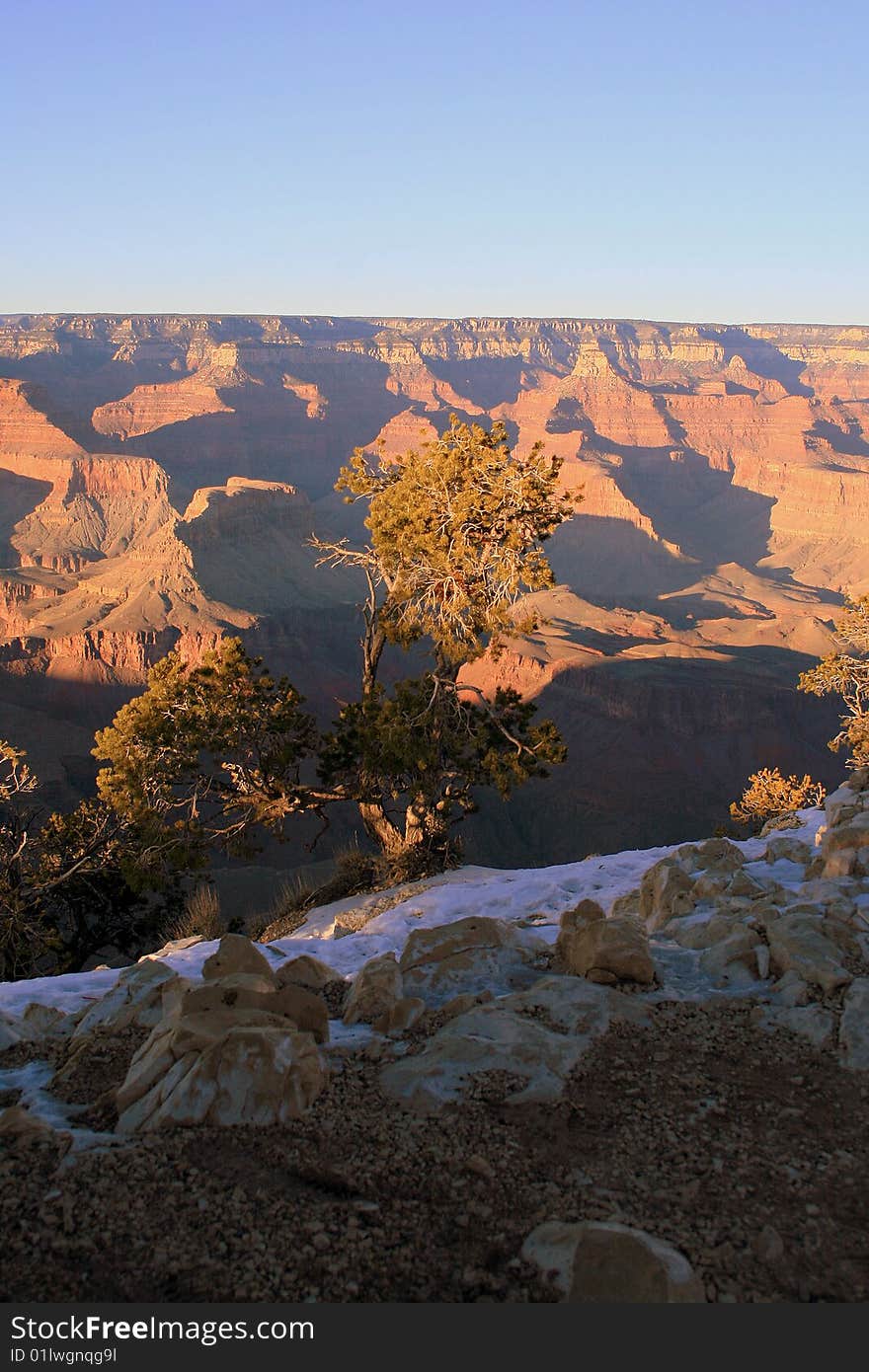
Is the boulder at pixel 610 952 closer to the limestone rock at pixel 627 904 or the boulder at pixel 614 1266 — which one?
the limestone rock at pixel 627 904

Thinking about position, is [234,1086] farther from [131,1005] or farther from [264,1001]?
[131,1005]

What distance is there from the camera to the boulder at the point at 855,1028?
6004 mm

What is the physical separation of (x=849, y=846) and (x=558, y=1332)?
6.85 metres

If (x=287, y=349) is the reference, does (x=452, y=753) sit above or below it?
below

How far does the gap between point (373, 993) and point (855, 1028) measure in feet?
10.7

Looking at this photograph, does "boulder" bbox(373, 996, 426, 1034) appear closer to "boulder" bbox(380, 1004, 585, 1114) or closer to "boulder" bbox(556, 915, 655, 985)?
"boulder" bbox(380, 1004, 585, 1114)

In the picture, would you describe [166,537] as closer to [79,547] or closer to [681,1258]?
[79,547]

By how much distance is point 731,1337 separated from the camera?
12.4ft

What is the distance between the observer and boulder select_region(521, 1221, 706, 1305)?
13.1 feet

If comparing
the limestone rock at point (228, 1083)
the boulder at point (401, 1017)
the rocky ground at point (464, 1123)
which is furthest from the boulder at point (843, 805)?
the limestone rock at point (228, 1083)

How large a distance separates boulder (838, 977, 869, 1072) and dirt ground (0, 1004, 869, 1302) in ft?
0.39

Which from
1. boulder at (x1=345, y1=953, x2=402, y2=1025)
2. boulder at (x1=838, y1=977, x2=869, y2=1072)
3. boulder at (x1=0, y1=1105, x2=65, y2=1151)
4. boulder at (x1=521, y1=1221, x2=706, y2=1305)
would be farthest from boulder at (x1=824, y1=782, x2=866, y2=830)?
boulder at (x1=0, y1=1105, x2=65, y2=1151)

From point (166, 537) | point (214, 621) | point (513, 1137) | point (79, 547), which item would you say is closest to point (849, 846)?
point (513, 1137)

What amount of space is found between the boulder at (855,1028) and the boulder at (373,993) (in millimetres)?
2991
